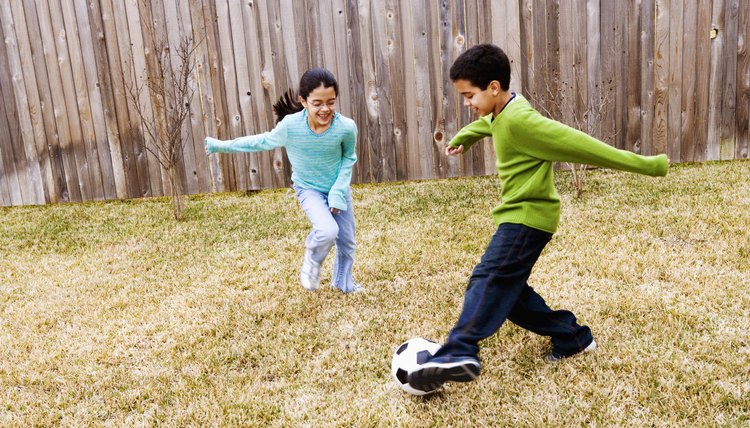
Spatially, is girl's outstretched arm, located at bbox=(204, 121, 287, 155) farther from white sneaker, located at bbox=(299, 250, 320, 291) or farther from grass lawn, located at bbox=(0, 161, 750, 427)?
grass lawn, located at bbox=(0, 161, 750, 427)

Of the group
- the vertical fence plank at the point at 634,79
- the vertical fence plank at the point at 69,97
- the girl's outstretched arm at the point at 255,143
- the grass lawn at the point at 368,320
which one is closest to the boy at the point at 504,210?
the grass lawn at the point at 368,320

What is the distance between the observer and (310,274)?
3.47 meters

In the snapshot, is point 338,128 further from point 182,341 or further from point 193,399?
point 193,399

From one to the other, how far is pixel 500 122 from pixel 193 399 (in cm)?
177

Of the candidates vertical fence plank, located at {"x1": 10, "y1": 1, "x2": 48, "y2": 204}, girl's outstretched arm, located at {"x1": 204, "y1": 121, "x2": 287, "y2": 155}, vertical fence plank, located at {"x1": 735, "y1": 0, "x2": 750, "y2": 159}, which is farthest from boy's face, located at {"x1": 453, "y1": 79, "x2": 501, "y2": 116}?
vertical fence plank, located at {"x1": 10, "y1": 1, "x2": 48, "y2": 204}

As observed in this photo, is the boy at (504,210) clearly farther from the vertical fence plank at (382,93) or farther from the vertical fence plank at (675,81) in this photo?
the vertical fence plank at (675,81)

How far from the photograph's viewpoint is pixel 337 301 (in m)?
3.48

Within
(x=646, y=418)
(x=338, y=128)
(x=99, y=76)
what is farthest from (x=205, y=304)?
(x=99, y=76)

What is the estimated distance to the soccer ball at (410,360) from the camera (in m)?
2.31

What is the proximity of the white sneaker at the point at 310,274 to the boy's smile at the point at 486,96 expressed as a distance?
4.92 ft

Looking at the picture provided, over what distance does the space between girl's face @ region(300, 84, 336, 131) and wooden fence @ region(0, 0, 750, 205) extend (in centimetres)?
282

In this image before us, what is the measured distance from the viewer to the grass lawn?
231 cm

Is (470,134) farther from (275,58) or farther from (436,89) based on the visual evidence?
(275,58)

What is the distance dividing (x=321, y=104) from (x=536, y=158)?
1.49 metres
